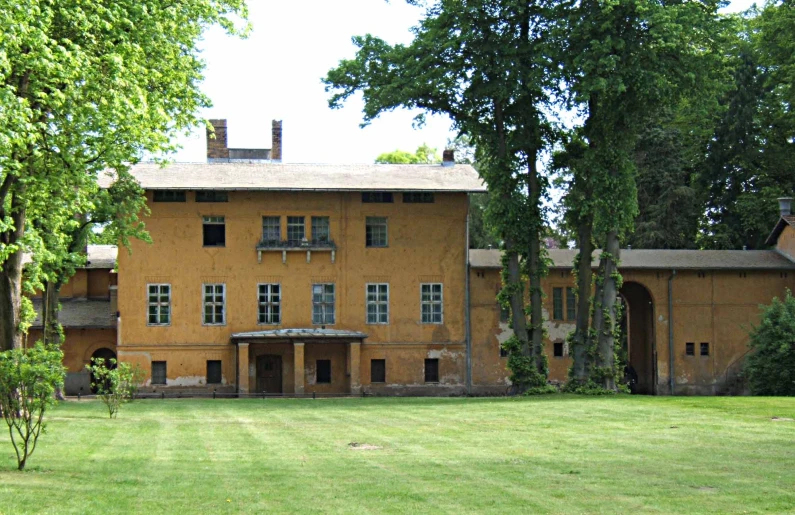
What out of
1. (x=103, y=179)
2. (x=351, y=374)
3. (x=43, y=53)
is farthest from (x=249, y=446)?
(x=103, y=179)

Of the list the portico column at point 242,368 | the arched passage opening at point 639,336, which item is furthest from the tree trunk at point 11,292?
the arched passage opening at point 639,336

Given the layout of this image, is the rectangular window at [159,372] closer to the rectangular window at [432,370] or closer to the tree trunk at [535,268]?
the rectangular window at [432,370]

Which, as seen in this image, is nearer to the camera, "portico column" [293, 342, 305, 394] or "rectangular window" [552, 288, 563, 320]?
"portico column" [293, 342, 305, 394]

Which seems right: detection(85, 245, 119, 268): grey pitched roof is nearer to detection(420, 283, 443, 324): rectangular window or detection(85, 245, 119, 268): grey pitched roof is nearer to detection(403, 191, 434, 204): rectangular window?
detection(403, 191, 434, 204): rectangular window

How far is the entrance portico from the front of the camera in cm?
4484

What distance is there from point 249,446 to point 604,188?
66.1 feet

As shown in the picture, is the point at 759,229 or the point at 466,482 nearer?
the point at 466,482

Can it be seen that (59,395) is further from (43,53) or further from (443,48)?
(43,53)

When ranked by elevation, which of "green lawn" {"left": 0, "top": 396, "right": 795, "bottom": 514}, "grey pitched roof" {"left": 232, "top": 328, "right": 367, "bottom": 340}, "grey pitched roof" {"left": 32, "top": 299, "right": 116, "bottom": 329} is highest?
"grey pitched roof" {"left": 32, "top": 299, "right": 116, "bottom": 329}

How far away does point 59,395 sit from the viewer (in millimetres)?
40094

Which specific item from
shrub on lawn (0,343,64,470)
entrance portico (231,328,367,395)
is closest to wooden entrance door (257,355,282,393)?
entrance portico (231,328,367,395)

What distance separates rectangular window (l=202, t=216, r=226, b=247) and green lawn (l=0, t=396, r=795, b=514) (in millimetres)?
18396

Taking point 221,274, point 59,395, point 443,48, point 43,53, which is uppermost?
point 443,48

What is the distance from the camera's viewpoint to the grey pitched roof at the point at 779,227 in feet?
153
